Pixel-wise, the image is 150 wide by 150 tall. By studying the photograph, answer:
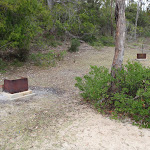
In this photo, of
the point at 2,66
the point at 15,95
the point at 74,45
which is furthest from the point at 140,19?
the point at 15,95

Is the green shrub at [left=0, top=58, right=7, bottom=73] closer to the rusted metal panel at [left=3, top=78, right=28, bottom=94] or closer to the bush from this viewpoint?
the rusted metal panel at [left=3, top=78, right=28, bottom=94]

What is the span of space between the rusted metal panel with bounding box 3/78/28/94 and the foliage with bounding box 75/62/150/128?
1.87m

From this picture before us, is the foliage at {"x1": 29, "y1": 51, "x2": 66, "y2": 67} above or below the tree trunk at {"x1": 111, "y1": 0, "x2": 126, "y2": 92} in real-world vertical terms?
below

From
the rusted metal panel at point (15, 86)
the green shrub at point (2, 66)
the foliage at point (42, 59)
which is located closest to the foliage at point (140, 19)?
the foliage at point (42, 59)

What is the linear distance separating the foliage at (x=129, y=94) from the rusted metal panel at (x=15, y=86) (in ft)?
6.13

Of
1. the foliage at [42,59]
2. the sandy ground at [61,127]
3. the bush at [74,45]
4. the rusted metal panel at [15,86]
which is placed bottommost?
the sandy ground at [61,127]

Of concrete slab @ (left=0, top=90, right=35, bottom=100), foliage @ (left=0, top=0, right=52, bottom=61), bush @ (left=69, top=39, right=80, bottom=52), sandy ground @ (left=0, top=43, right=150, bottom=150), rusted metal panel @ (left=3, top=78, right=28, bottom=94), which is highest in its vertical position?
foliage @ (left=0, top=0, right=52, bottom=61)

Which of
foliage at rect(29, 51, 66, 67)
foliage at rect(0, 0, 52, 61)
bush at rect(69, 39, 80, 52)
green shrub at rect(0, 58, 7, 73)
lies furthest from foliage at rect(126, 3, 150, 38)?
green shrub at rect(0, 58, 7, 73)

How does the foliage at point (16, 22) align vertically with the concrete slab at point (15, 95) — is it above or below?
above

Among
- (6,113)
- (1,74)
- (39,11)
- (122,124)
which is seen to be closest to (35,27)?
(39,11)

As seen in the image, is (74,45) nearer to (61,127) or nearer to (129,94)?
(129,94)

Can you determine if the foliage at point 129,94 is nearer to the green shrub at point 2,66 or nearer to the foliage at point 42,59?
the green shrub at point 2,66

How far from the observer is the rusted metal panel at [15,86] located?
573 cm

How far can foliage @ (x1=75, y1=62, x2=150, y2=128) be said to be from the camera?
407 cm
